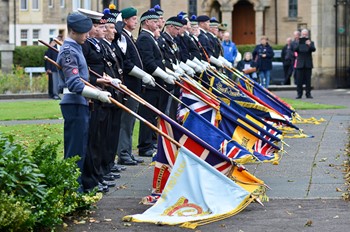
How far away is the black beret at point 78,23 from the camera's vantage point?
39.2 ft

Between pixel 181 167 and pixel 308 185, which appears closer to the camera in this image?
pixel 181 167

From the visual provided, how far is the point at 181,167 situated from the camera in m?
11.4

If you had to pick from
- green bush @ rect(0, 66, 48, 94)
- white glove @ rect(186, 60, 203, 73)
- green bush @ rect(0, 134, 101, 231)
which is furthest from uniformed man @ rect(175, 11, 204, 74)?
green bush @ rect(0, 66, 48, 94)

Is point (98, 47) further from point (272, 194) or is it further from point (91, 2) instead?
point (91, 2)

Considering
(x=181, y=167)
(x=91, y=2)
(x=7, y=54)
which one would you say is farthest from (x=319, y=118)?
(x=91, y=2)

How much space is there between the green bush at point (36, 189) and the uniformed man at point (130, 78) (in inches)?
145

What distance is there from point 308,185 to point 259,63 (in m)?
24.6

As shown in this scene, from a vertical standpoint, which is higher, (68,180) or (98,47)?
(98,47)

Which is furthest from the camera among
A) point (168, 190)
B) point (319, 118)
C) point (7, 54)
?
point (7, 54)

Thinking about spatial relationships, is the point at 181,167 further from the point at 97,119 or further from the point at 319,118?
the point at 319,118

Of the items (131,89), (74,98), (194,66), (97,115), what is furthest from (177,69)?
(74,98)

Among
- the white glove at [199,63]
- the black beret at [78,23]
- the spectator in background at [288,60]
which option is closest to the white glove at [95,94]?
the black beret at [78,23]

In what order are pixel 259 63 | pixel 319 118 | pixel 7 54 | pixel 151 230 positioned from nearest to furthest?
pixel 151 230
pixel 319 118
pixel 259 63
pixel 7 54

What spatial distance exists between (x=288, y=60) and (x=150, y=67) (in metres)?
28.7
